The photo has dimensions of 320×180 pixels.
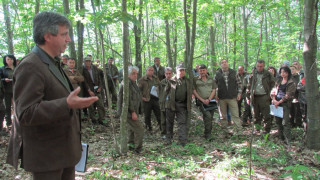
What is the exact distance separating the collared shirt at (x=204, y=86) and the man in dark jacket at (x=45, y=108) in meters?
5.41

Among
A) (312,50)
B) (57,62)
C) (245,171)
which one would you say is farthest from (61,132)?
(312,50)

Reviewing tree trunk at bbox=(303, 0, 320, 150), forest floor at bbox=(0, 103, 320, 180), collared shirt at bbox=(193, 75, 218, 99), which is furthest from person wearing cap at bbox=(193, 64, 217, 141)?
tree trunk at bbox=(303, 0, 320, 150)

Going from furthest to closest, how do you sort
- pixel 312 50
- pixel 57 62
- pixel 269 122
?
pixel 269 122
pixel 312 50
pixel 57 62

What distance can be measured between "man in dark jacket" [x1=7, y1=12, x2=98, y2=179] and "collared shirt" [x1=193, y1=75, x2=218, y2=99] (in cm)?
541

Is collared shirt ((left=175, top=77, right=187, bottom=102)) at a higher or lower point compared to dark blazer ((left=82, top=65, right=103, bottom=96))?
lower

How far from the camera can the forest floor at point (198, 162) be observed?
12.1 feet

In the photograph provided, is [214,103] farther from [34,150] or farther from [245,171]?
[34,150]

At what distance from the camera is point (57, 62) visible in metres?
2.04

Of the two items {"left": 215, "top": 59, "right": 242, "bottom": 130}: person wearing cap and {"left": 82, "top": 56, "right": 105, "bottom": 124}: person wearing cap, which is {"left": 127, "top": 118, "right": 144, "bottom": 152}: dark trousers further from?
{"left": 215, "top": 59, "right": 242, "bottom": 130}: person wearing cap

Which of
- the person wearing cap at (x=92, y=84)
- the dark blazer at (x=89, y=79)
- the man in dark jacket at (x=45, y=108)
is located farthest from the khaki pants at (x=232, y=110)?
the man in dark jacket at (x=45, y=108)

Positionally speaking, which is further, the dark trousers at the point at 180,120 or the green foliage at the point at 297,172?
the dark trousers at the point at 180,120

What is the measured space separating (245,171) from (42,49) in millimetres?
3544

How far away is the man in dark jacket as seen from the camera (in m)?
1.58

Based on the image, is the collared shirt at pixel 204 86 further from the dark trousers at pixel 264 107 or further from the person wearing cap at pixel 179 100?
the dark trousers at pixel 264 107
